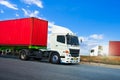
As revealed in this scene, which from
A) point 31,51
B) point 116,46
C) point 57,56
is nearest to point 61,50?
point 57,56

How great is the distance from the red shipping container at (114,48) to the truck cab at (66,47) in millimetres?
30997

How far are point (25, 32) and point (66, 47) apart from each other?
5316mm

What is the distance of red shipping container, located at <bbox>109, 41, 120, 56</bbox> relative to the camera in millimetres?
49125

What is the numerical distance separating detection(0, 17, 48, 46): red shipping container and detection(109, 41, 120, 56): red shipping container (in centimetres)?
2941

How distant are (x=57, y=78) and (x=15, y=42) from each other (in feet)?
43.9

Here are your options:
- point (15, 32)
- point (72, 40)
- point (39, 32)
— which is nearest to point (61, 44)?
point (72, 40)

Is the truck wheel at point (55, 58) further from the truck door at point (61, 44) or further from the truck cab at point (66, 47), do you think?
the truck door at point (61, 44)

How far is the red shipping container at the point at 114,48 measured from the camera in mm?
49125

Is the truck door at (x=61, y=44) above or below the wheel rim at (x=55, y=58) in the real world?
above

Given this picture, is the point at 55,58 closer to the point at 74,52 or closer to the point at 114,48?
the point at 74,52

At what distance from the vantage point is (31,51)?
73.4 feet

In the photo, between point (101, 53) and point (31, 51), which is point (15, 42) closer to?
point (31, 51)

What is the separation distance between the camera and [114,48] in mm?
49625

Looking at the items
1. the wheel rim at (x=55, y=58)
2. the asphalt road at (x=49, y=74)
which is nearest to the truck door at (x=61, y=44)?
the wheel rim at (x=55, y=58)
